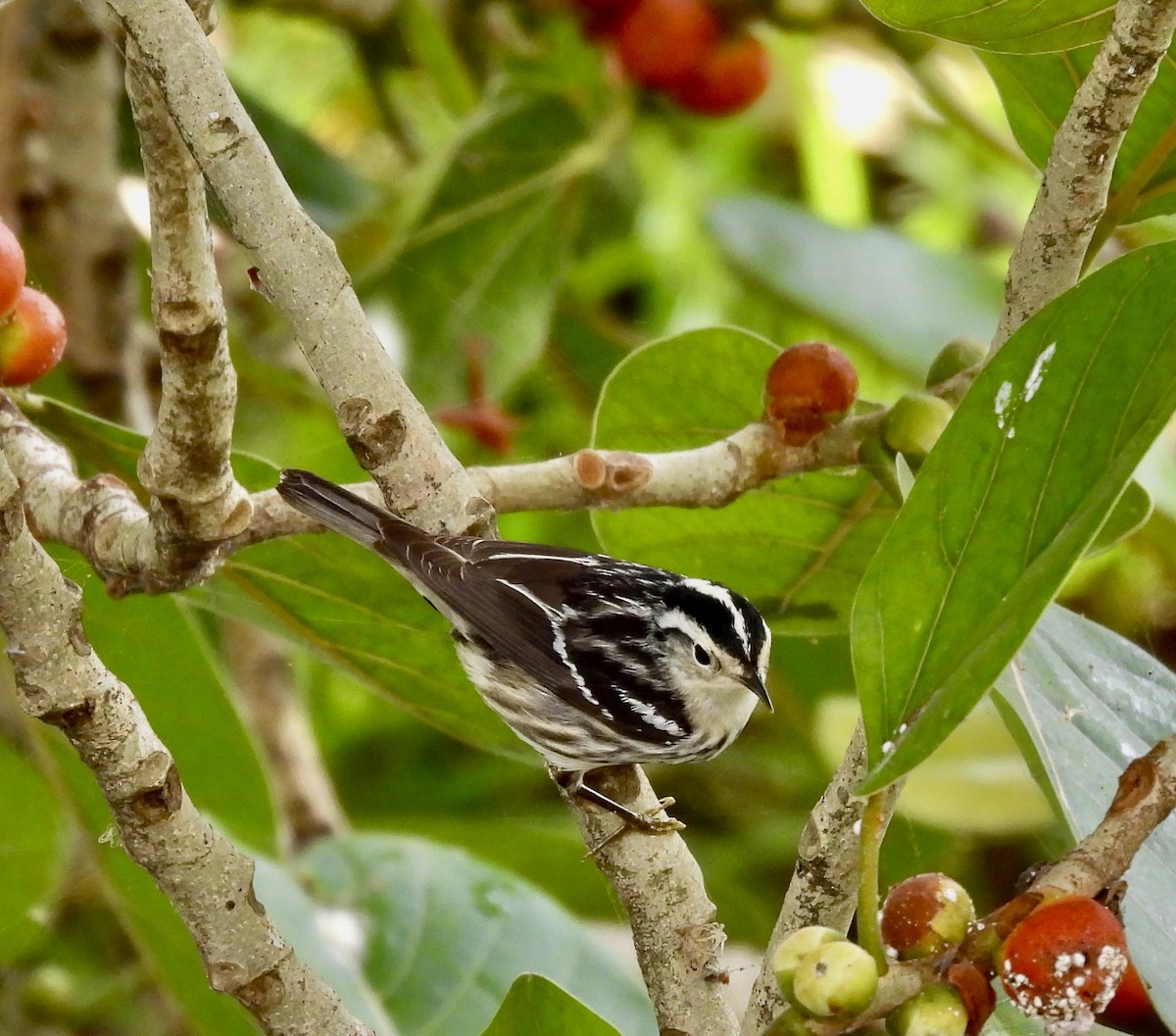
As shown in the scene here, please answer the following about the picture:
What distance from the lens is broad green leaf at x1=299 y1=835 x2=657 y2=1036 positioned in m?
2.11

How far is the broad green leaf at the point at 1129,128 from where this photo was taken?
1.62 meters

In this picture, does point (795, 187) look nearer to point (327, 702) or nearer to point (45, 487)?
point (327, 702)

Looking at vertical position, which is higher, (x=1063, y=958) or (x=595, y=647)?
(x=1063, y=958)

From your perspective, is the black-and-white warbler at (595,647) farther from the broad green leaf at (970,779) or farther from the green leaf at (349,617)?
the broad green leaf at (970,779)

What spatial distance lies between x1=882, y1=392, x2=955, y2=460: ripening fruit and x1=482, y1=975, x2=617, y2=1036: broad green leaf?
65 cm

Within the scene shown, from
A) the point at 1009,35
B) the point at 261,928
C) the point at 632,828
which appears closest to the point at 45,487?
the point at 261,928

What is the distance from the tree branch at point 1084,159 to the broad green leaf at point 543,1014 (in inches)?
27.5

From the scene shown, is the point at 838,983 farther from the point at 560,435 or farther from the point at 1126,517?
the point at 560,435

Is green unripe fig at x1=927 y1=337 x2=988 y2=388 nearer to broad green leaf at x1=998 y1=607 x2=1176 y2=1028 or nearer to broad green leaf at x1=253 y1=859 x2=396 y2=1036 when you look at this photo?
broad green leaf at x1=998 y1=607 x2=1176 y2=1028

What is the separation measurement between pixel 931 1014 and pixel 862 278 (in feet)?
7.11

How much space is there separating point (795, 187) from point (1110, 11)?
3087mm

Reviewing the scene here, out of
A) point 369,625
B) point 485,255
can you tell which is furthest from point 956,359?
point 485,255

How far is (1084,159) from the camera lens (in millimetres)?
1273

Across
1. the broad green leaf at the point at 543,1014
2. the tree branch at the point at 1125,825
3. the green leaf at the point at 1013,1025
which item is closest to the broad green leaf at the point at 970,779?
the green leaf at the point at 1013,1025
